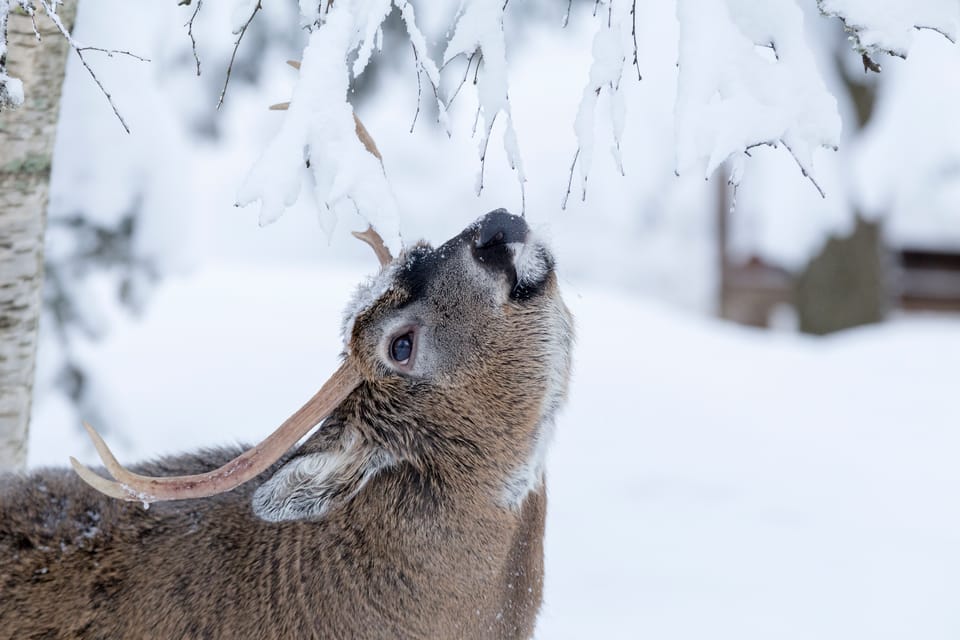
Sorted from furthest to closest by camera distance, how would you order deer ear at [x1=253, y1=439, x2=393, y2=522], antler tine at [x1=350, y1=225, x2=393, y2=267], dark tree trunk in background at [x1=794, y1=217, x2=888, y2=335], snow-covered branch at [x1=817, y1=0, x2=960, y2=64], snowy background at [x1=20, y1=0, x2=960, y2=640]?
dark tree trunk in background at [x1=794, y1=217, x2=888, y2=335] → snowy background at [x1=20, y1=0, x2=960, y2=640] → antler tine at [x1=350, y1=225, x2=393, y2=267] → deer ear at [x1=253, y1=439, x2=393, y2=522] → snow-covered branch at [x1=817, y1=0, x2=960, y2=64]

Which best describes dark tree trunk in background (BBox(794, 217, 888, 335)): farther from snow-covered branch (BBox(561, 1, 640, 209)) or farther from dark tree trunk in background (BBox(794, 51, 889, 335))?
snow-covered branch (BBox(561, 1, 640, 209))

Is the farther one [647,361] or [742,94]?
[647,361]

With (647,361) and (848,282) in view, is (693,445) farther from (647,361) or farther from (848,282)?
(848,282)

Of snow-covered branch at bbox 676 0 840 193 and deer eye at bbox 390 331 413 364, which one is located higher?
snow-covered branch at bbox 676 0 840 193

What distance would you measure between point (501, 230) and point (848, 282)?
10618mm

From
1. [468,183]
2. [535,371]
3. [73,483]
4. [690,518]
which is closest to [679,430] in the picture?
[690,518]

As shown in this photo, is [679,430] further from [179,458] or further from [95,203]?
[179,458]

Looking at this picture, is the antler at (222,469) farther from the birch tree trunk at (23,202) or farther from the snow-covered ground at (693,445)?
the snow-covered ground at (693,445)

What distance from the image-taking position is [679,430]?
7398 mm

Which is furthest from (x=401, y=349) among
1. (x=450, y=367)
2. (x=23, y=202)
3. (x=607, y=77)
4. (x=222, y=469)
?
(x=23, y=202)

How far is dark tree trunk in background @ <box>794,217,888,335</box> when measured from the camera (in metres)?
12.7

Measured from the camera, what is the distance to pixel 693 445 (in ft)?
23.6

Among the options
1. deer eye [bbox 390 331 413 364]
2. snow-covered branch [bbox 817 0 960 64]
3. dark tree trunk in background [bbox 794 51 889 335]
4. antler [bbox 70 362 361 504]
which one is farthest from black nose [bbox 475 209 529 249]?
dark tree trunk in background [bbox 794 51 889 335]

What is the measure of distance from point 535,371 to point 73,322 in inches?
162
